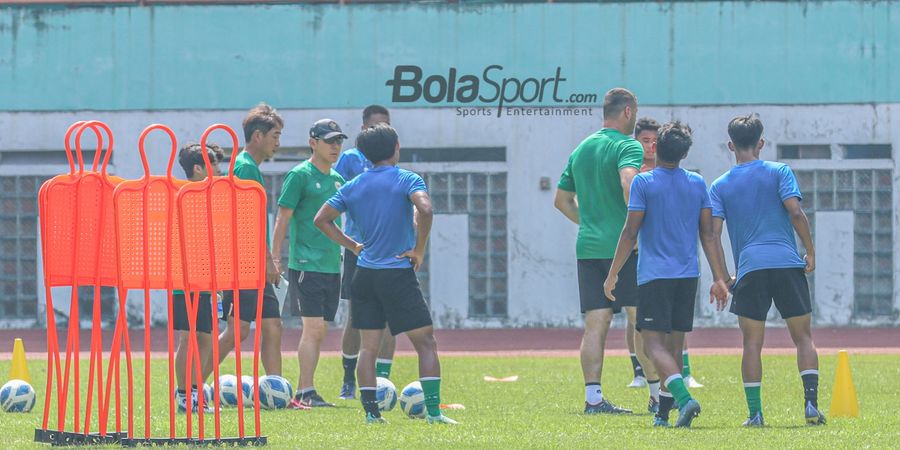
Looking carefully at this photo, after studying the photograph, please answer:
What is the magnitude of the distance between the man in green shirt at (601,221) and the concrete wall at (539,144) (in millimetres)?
12559

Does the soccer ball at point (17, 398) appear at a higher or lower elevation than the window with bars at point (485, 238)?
lower

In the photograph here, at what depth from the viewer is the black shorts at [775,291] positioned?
921 cm

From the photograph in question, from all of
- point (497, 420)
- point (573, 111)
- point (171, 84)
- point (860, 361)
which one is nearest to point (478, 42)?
point (573, 111)

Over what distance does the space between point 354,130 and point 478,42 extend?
85.5 inches

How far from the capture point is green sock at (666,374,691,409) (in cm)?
895

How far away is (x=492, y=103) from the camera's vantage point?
23.3 metres

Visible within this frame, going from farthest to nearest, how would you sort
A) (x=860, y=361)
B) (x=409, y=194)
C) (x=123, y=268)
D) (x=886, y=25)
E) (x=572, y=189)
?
(x=886, y=25) → (x=860, y=361) → (x=572, y=189) → (x=409, y=194) → (x=123, y=268)

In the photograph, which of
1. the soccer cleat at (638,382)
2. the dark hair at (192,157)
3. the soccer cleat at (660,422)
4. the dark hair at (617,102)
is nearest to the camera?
the soccer cleat at (660,422)

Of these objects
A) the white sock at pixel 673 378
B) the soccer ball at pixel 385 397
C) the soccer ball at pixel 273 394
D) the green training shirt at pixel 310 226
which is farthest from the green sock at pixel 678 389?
the green training shirt at pixel 310 226

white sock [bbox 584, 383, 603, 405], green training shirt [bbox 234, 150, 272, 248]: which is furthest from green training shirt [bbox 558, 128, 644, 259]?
green training shirt [bbox 234, 150, 272, 248]

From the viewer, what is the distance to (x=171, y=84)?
23.3 m

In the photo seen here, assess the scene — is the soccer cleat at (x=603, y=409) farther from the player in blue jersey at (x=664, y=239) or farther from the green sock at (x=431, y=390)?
the green sock at (x=431, y=390)

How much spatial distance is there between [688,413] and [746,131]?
5.38 feet

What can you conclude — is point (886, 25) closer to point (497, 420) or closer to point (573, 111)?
point (573, 111)
